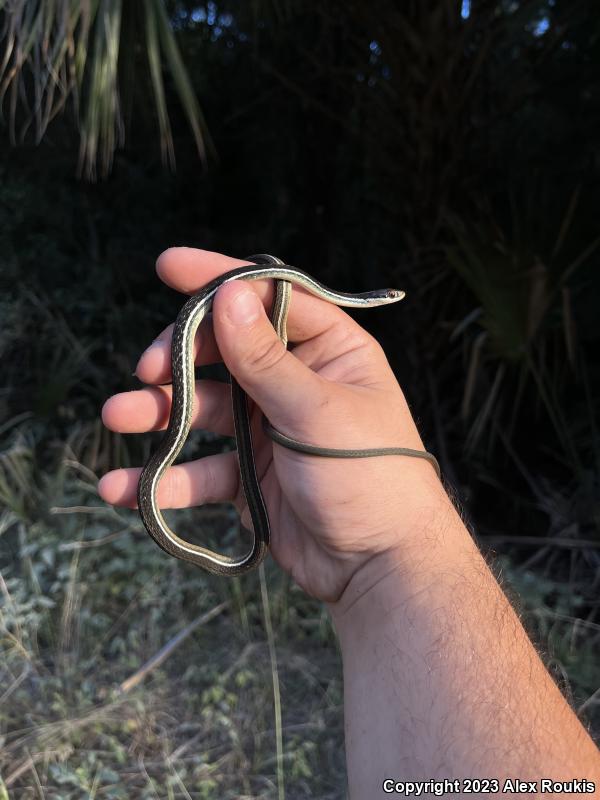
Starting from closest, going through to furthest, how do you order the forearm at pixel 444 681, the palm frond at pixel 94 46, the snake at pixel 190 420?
1. the forearm at pixel 444 681
2. the snake at pixel 190 420
3. the palm frond at pixel 94 46

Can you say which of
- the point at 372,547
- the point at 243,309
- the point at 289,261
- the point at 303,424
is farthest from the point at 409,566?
the point at 289,261

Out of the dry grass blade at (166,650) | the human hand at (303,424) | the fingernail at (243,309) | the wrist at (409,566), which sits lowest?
the dry grass blade at (166,650)

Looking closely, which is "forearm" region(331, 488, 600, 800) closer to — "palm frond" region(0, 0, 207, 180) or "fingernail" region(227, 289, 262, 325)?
"fingernail" region(227, 289, 262, 325)

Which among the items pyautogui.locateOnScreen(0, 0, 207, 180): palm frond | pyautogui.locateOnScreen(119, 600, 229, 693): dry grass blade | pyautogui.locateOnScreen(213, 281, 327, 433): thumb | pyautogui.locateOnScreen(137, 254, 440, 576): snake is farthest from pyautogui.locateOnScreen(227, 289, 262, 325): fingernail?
pyautogui.locateOnScreen(119, 600, 229, 693): dry grass blade

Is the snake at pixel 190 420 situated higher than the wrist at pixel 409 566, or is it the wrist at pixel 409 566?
the snake at pixel 190 420

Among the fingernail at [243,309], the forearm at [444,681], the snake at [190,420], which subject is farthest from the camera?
the snake at [190,420]

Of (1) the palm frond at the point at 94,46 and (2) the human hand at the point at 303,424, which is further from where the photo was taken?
(1) the palm frond at the point at 94,46

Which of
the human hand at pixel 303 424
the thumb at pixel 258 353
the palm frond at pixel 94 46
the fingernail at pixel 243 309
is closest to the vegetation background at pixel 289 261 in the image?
the palm frond at pixel 94 46

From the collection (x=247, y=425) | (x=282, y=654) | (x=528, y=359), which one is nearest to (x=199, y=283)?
(x=247, y=425)

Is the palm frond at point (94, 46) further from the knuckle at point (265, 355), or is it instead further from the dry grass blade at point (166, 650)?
the dry grass blade at point (166, 650)
